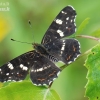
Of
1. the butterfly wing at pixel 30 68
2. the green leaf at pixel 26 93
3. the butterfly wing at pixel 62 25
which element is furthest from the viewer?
the butterfly wing at pixel 62 25

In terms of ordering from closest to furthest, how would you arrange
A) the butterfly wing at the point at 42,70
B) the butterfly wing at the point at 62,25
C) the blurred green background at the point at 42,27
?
the butterfly wing at the point at 42,70, the butterfly wing at the point at 62,25, the blurred green background at the point at 42,27

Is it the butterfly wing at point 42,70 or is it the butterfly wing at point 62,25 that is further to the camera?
the butterfly wing at point 62,25

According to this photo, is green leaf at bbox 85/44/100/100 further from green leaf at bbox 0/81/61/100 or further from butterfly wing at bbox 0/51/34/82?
butterfly wing at bbox 0/51/34/82

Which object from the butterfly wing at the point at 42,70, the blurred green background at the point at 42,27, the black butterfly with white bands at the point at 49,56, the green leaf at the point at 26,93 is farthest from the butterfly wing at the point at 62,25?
the blurred green background at the point at 42,27

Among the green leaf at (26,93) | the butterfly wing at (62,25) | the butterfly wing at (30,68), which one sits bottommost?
the green leaf at (26,93)

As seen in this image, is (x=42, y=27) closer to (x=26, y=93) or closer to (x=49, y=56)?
(x=49, y=56)

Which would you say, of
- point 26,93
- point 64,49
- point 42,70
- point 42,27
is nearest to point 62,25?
point 64,49

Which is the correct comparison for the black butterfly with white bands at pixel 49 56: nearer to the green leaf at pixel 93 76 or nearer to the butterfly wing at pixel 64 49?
the butterfly wing at pixel 64 49
